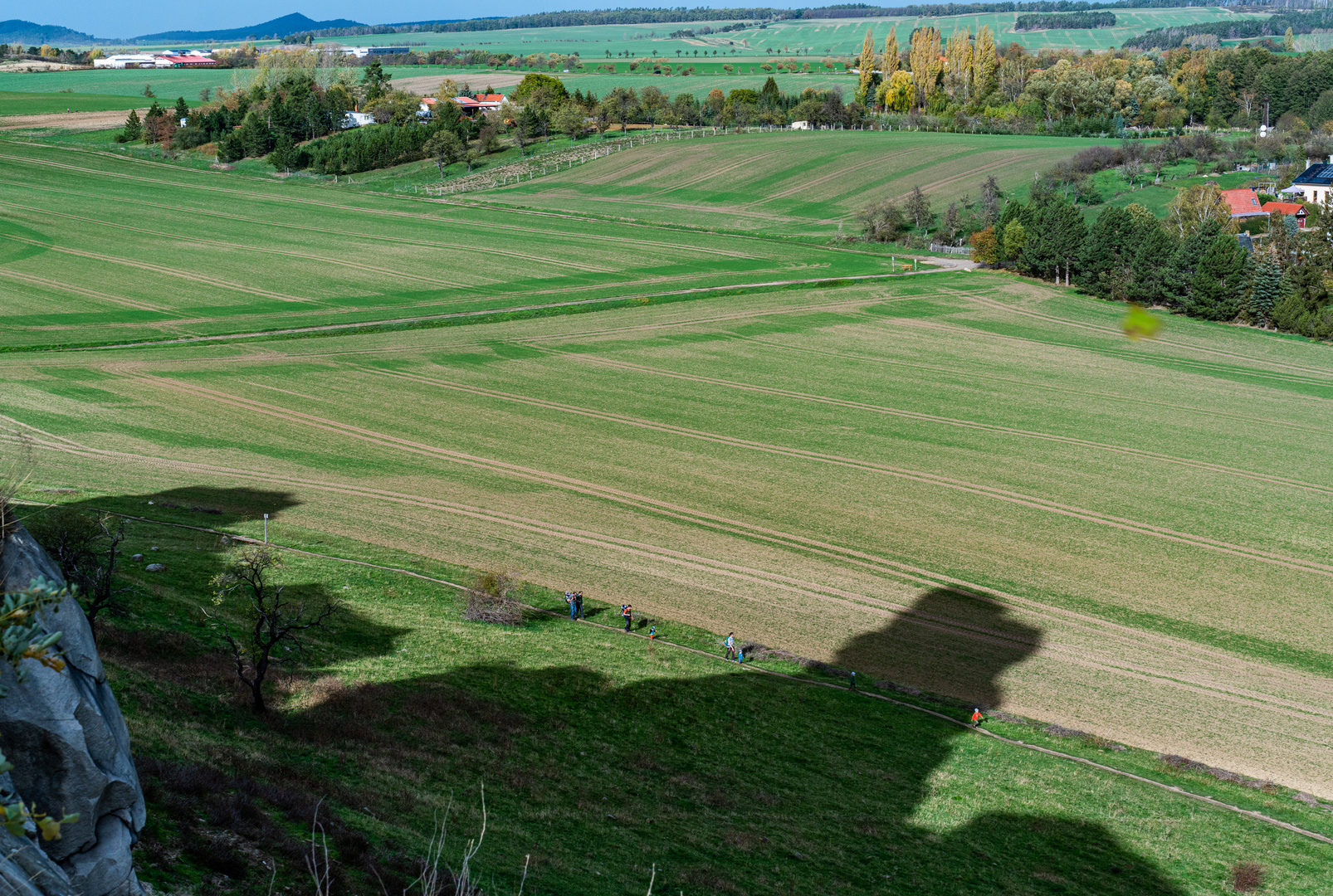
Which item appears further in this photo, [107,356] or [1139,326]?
[107,356]

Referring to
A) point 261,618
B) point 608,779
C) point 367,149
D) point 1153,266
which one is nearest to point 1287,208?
point 1153,266

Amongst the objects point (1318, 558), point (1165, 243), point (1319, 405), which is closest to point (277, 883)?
point (1318, 558)

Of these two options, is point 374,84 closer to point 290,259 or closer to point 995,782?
point 290,259

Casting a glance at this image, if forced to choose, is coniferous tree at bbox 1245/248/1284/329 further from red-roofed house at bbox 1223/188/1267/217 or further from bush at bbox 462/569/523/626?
bush at bbox 462/569/523/626

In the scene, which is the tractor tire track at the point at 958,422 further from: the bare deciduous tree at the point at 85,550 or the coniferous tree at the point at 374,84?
the coniferous tree at the point at 374,84

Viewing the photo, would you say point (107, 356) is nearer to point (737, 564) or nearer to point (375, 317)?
point (375, 317)

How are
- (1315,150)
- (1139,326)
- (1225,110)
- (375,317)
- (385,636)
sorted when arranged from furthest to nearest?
(1225,110)
(1315,150)
(375,317)
(385,636)
(1139,326)

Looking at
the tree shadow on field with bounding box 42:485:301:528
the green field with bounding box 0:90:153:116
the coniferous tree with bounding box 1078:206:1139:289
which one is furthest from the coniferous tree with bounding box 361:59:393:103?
the tree shadow on field with bounding box 42:485:301:528
